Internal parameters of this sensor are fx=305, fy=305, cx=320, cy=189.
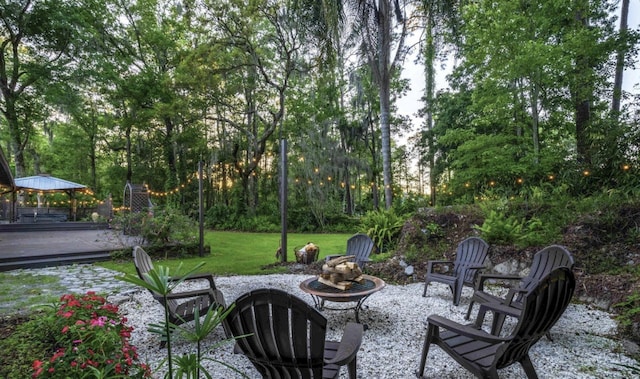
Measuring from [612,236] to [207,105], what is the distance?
14928 mm

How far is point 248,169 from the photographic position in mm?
15141

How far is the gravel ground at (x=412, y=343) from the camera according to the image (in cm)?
227

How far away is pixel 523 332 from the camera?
178cm

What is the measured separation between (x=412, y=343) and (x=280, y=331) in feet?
5.75

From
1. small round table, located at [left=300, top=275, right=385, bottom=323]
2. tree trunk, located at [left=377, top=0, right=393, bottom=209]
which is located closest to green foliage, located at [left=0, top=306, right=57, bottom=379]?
small round table, located at [left=300, top=275, right=385, bottom=323]

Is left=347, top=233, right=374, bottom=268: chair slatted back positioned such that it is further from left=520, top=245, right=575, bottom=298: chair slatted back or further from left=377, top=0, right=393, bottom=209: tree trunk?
left=377, top=0, right=393, bottom=209: tree trunk

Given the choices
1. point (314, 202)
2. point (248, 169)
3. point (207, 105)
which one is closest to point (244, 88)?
point (207, 105)

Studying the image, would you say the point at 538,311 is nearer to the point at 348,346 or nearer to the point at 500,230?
the point at 348,346

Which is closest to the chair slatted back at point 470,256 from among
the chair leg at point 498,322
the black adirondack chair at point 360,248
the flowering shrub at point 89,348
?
the black adirondack chair at point 360,248

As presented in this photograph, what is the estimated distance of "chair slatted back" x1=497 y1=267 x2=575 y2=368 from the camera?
5.74 feet

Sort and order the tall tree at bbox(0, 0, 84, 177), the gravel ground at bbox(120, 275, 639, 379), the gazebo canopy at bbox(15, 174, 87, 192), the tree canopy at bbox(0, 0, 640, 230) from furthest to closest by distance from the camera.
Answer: the gazebo canopy at bbox(15, 174, 87, 192) → the tall tree at bbox(0, 0, 84, 177) → the tree canopy at bbox(0, 0, 640, 230) → the gravel ground at bbox(120, 275, 639, 379)

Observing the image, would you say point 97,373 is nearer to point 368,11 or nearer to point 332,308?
point 332,308

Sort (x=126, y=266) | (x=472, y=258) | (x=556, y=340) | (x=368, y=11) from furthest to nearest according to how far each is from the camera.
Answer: (x=368, y=11)
(x=126, y=266)
(x=472, y=258)
(x=556, y=340)

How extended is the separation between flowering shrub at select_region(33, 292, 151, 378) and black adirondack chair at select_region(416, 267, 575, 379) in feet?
5.97
